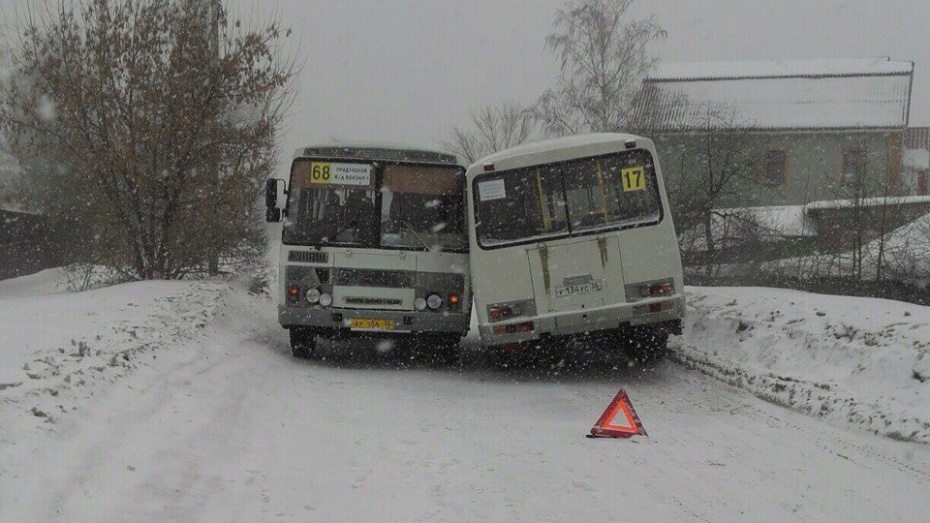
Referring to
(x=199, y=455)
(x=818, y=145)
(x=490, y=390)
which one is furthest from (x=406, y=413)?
(x=818, y=145)

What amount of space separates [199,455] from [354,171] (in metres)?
6.52

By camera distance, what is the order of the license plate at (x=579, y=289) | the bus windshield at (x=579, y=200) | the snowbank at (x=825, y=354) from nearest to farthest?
1. the snowbank at (x=825, y=354)
2. the license plate at (x=579, y=289)
3. the bus windshield at (x=579, y=200)

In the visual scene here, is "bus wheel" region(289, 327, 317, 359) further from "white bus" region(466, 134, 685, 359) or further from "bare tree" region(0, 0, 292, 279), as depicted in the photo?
"bare tree" region(0, 0, 292, 279)

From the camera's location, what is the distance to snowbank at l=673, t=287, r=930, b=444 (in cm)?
796

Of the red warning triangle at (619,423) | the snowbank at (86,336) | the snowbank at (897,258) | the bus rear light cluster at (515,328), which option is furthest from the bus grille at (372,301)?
the snowbank at (897,258)

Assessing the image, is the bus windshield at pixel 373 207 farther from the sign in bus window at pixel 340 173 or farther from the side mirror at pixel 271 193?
the side mirror at pixel 271 193

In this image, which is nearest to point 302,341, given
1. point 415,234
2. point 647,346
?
point 415,234

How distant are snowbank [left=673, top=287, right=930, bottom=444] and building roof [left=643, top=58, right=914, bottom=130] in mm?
30027

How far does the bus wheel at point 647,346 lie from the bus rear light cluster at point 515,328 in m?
1.37

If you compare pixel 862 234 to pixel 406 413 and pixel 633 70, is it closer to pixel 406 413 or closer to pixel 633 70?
pixel 406 413

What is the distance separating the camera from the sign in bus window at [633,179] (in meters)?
→ 11.1

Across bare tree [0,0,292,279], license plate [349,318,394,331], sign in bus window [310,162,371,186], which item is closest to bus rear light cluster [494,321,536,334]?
license plate [349,318,394,331]

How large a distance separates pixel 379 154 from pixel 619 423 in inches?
236

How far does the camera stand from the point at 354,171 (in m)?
12.3
